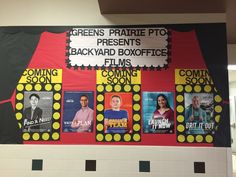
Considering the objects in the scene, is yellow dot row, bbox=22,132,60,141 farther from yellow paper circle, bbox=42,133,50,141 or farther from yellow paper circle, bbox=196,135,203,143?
yellow paper circle, bbox=196,135,203,143

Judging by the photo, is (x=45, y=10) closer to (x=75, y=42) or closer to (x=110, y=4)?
(x=75, y=42)

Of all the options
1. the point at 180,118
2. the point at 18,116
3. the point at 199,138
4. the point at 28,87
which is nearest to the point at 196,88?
the point at 180,118

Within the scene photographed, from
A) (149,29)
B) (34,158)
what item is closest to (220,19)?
(149,29)

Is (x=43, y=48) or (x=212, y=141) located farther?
(x=43, y=48)

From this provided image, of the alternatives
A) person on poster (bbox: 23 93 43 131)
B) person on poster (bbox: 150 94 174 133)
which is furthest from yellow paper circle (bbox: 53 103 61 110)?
person on poster (bbox: 150 94 174 133)

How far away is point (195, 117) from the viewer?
91.9 inches

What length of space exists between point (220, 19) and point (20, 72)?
6.38 feet

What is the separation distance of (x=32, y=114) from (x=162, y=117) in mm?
1188

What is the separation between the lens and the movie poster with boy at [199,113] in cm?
231

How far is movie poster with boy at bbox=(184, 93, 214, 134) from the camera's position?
2.31 m

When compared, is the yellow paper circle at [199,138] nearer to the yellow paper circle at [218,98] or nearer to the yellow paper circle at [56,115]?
the yellow paper circle at [218,98]

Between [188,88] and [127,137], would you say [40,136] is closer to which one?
[127,137]

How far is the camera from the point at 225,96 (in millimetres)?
2330
